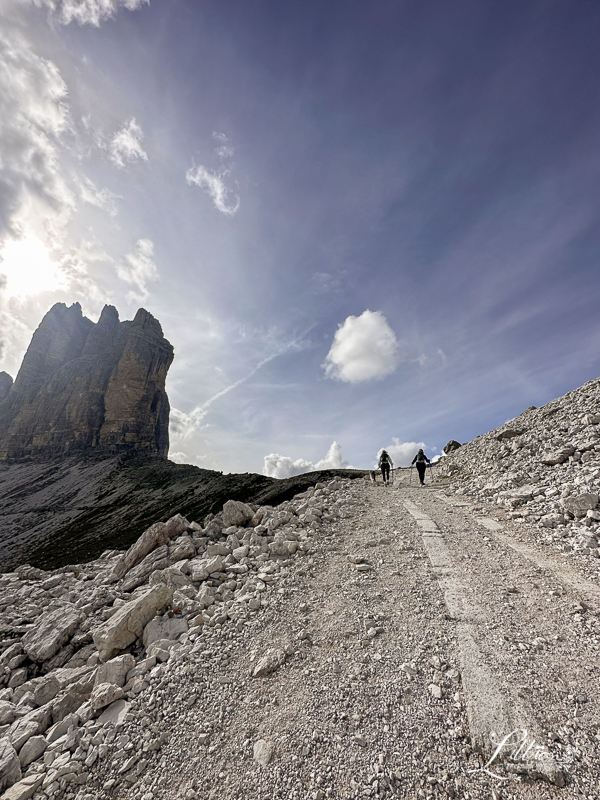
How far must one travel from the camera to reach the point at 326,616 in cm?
743

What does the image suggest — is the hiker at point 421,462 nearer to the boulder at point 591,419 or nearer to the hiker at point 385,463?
the hiker at point 385,463

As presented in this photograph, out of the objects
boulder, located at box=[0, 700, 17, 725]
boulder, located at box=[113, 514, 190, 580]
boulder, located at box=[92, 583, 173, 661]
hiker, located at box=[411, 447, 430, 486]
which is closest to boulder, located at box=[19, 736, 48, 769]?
boulder, located at box=[0, 700, 17, 725]

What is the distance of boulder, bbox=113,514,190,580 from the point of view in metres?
13.8

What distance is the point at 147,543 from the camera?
14055 mm

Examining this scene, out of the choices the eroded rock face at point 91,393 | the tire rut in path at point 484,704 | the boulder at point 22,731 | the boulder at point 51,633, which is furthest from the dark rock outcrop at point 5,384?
the tire rut in path at point 484,704

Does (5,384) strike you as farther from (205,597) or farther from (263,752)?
(263,752)

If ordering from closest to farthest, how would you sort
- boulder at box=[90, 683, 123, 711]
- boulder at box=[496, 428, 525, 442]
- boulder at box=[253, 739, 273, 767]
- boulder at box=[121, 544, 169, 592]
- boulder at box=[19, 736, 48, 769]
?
boulder at box=[253, 739, 273, 767], boulder at box=[19, 736, 48, 769], boulder at box=[90, 683, 123, 711], boulder at box=[121, 544, 169, 592], boulder at box=[496, 428, 525, 442]

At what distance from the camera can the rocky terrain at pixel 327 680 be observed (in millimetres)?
4188

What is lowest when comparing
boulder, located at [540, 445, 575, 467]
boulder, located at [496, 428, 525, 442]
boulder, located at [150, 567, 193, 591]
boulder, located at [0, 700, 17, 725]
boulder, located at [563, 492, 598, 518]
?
boulder, located at [0, 700, 17, 725]

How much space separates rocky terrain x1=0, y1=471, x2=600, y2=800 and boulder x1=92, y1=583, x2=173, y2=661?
0.05 meters

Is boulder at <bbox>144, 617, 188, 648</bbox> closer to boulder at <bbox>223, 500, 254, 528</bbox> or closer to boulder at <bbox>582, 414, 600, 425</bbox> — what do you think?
boulder at <bbox>223, 500, 254, 528</bbox>

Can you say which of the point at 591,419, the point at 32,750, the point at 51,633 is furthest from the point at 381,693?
the point at 591,419

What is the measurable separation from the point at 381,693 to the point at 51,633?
37.0ft

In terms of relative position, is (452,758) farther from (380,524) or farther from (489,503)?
(489,503)
